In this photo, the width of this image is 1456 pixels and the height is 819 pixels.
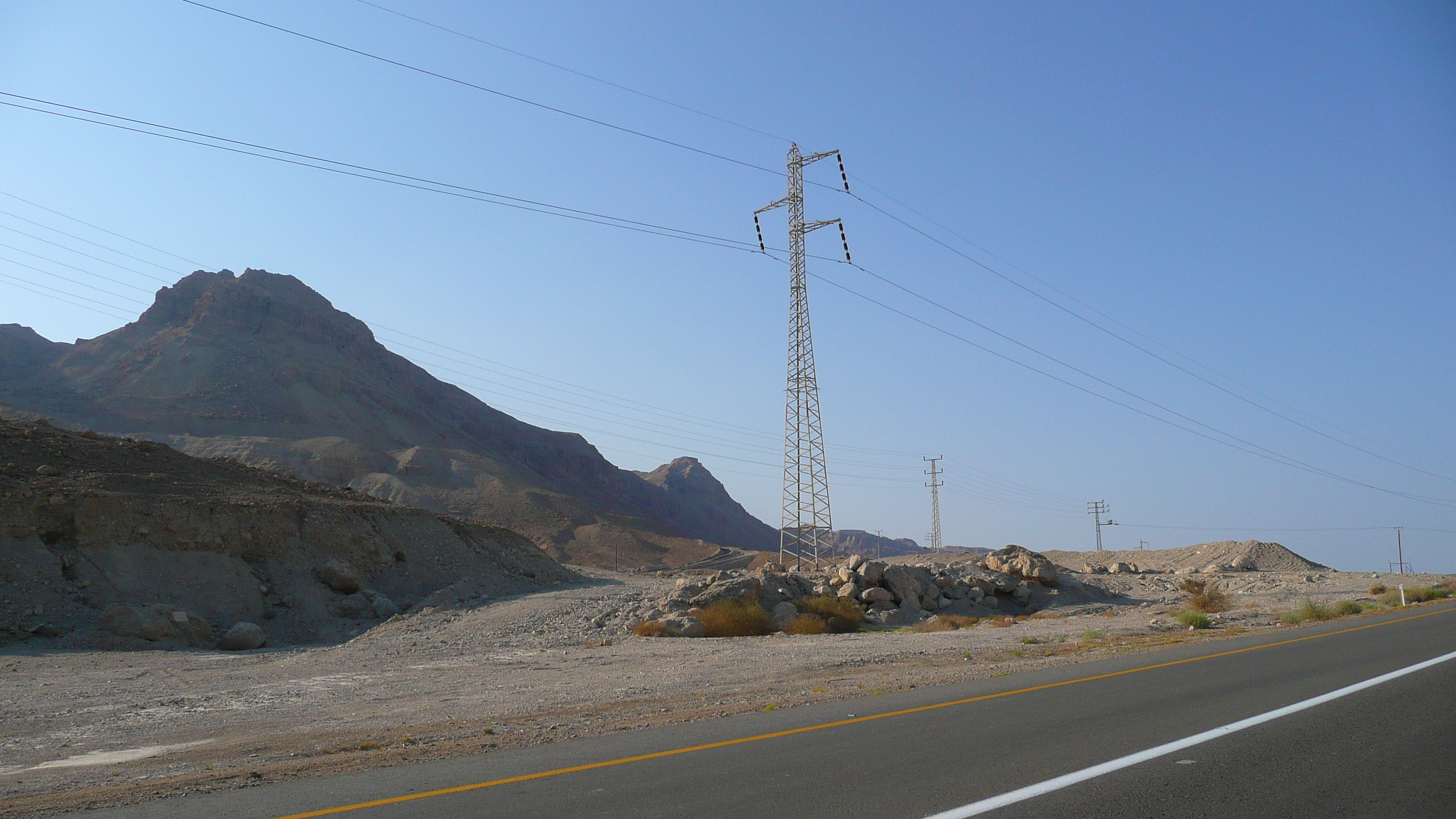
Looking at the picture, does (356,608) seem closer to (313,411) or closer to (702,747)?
(702,747)

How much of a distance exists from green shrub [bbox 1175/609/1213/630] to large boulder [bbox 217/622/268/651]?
2936 cm

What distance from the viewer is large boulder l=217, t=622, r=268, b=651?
26.0 meters

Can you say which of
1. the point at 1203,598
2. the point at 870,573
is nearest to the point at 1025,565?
the point at 1203,598

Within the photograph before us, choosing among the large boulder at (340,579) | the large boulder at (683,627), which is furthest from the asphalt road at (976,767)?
the large boulder at (340,579)

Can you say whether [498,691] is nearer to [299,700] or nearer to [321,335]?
[299,700]

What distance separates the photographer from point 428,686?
16859 mm

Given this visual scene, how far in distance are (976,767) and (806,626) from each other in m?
21.2

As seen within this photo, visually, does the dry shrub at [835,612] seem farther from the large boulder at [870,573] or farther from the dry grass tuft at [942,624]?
the large boulder at [870,573]

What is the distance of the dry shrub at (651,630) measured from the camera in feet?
86.1

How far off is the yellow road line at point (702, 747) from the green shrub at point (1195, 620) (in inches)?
462

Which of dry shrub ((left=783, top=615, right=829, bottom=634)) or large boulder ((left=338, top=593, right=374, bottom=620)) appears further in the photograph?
large boulder ((left=338, top=593, right=374, bottom=620))

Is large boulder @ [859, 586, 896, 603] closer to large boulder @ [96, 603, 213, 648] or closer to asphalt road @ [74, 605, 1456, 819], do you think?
asphalt road @ [74, 605, 1456, 819]

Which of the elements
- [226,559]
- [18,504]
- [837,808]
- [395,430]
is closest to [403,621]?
[226,559]

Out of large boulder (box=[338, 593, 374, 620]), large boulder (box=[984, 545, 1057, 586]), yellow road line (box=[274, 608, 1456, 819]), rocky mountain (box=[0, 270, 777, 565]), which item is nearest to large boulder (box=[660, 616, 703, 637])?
large boulder (box=[338, 593, 374, 620])
